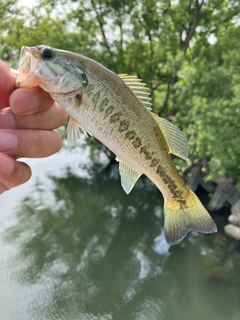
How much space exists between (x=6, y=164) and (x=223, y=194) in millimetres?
10855

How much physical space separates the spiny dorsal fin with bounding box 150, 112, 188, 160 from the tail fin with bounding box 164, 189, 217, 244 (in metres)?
0.41

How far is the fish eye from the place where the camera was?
6.59ft

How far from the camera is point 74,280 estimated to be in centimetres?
841

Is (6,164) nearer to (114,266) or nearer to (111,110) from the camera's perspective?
(111,110)

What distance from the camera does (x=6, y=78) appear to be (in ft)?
6.60

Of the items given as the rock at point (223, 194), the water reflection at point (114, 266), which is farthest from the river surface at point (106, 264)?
the rock at point (223, 194)

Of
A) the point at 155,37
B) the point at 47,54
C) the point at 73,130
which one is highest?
the point at 47,54

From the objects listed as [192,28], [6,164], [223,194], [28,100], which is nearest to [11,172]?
[6,164]

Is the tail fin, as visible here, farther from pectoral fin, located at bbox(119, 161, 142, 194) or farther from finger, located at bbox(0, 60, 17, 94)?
finger, located at bbox(0, 60, 17, 94)

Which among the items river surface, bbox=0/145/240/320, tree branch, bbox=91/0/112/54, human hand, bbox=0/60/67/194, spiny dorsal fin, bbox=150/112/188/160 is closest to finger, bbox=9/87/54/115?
human hand, bbox=0/60/67/194

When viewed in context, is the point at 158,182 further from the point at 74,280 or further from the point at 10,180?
the point at 74,280

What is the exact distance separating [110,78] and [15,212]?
10375mm

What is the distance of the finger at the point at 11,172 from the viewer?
2014 mm

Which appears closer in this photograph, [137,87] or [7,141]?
[7,141]
